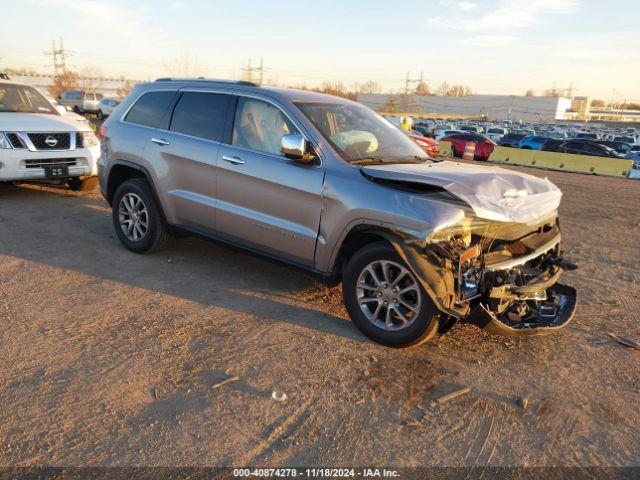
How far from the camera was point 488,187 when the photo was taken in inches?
141

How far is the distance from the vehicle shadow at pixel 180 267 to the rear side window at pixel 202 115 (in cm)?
113

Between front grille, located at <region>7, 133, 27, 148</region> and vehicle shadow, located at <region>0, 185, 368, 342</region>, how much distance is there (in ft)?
3.12

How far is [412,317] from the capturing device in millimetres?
3545

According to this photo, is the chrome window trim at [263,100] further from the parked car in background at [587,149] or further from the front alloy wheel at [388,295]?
the parked car in background at [587,149]

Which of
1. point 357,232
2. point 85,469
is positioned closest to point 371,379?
point 357,232

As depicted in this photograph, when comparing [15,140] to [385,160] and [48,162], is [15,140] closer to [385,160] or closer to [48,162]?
[48,162]

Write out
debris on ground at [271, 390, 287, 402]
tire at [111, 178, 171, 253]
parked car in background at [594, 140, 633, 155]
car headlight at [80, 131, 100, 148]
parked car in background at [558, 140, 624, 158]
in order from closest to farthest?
debris on ground at [271, 390, 287, 402] < tire at [111, 178, 171, 253] < car headlight at [80, 131, 100, 148] < parked car in background at [558, 140, 624, 158] < parked car in background at [594, 140, 633, 155]

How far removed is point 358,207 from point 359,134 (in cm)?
104

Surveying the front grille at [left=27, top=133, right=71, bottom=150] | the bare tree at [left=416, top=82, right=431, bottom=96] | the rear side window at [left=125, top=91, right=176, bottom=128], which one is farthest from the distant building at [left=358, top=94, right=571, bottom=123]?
the rear side window at [left=125, top=91, right=176, bottom=128]

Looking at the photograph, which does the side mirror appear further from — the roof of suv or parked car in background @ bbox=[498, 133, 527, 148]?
parked car in background @ bbox=[498, 133, 527, 148]

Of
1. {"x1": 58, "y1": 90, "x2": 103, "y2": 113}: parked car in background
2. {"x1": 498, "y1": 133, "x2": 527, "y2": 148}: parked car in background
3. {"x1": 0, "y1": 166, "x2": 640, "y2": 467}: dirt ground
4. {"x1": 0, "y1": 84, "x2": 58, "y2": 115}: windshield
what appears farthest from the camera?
{"x1": 58, "y1": 90, "x2": 103, "y2": 113}: parked car in background

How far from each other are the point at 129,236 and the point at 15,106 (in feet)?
15.1

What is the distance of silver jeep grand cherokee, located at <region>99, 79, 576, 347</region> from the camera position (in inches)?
134

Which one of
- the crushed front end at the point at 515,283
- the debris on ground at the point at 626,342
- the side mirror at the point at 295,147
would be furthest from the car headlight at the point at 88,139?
the debris on ground at the point at 626,342
